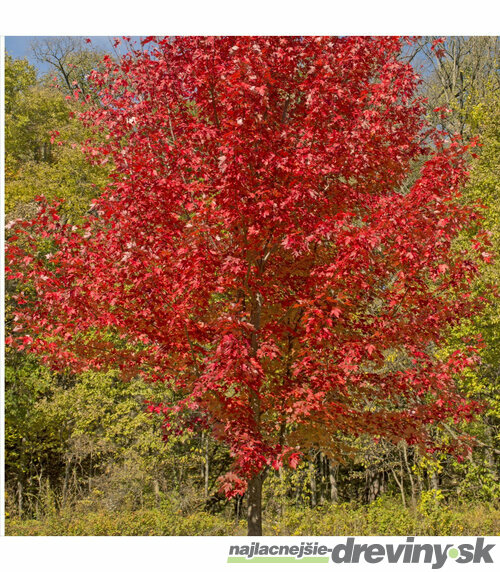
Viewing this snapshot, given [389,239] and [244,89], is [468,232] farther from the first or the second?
[244,89]

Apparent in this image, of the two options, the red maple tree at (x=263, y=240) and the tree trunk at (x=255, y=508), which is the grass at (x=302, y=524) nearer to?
the tree trunk at (x=255, y=508)

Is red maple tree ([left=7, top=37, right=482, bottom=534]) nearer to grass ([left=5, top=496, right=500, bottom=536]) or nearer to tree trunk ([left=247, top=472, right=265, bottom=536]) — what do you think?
tree trunk ([left=247, top=472, right=265, bottom=536])

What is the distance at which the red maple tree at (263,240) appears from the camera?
480 centimetres

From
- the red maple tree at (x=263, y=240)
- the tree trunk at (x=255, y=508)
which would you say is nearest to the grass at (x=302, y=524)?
the tree trunk at (x=255, y=508)

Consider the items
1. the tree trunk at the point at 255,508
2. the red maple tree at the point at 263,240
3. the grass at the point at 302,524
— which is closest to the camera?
the red maple tree at the point at 263,240

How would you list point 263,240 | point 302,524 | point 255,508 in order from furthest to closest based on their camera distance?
point 302,524 → point 255,508 → point 263,240

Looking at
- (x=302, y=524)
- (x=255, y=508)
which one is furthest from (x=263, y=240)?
(x=302, y=524)

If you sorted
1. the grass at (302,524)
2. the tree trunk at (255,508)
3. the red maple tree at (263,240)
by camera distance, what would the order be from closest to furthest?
1. the red maple tree at (263,240)
2. the tree trunk at (255,508)
3. the grass at (302,524)

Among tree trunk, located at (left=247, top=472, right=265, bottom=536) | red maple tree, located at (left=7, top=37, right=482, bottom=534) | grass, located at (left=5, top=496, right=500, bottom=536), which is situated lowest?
grass, located at (left=5, top=496, right=500, bottom=536)

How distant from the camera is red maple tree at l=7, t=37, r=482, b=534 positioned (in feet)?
15.7

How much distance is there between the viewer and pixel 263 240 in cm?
538

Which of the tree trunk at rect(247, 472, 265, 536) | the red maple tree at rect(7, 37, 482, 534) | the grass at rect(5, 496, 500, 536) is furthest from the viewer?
the grass at rect(5, 496, 500, 536)

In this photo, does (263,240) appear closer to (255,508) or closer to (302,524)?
(255,508)

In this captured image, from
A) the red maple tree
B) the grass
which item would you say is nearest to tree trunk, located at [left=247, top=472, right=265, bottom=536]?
the red maple tree
